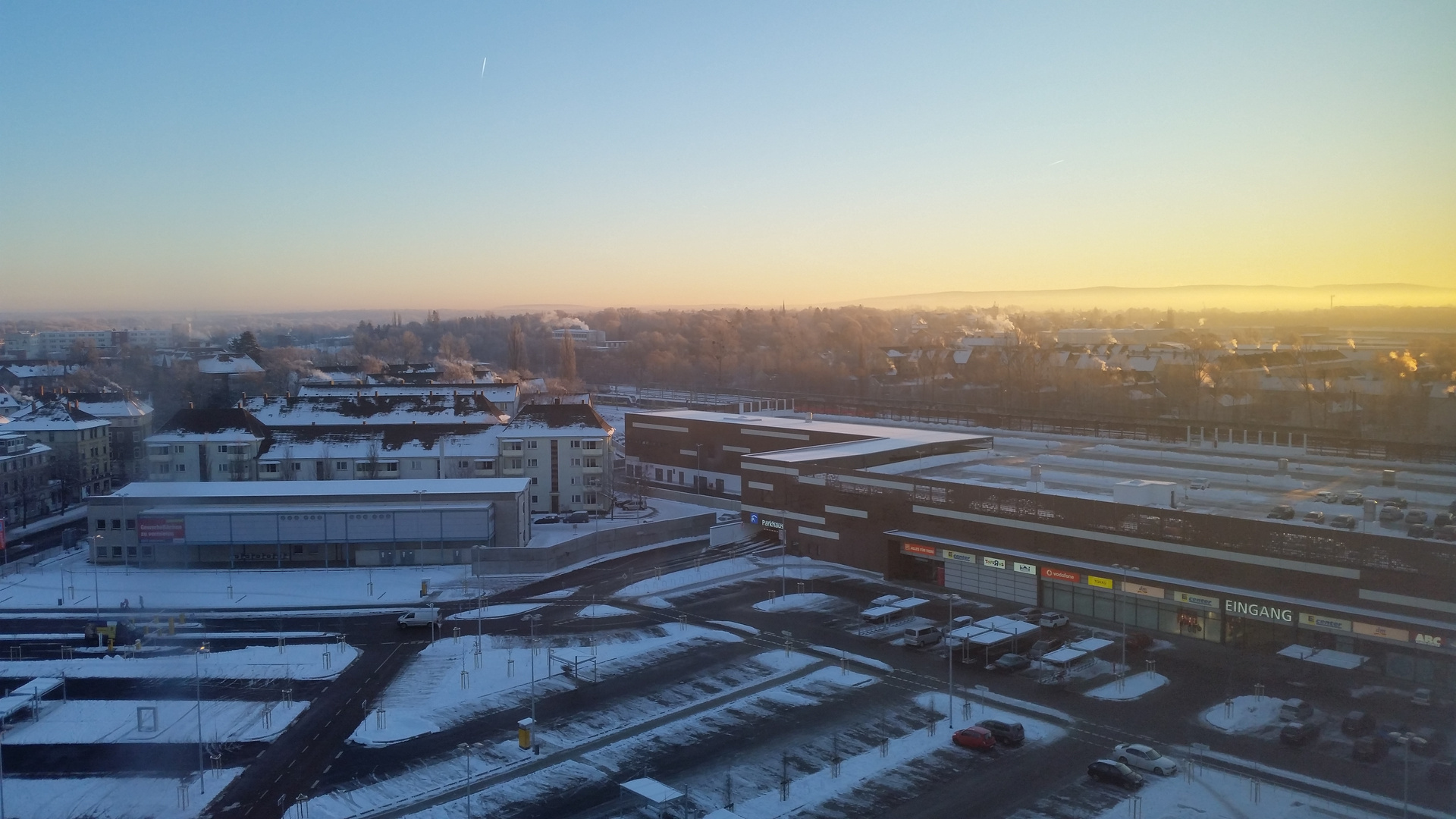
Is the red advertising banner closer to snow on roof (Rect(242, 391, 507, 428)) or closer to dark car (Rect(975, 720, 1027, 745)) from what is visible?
snow on roof (Rect(242, 391, 507, 428))

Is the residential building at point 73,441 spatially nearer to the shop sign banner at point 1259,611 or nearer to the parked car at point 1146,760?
the parked car at point 1146,760

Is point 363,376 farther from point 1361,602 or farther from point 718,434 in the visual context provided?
point 1361,602

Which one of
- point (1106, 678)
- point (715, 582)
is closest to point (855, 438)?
point (715, 582)

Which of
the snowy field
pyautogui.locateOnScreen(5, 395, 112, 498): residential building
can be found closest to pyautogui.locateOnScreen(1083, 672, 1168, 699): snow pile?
the snowy field

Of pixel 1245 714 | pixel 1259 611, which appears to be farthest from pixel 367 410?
pixel 1245 714

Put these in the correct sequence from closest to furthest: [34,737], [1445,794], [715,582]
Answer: [1445,794] → [34,737] → [715,582]

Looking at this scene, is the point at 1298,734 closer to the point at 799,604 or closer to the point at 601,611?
the point at 799,604
